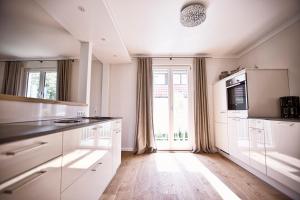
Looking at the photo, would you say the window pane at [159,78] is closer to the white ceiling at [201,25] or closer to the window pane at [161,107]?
the window pane at [161,107]

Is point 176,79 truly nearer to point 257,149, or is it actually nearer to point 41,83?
point 257,149

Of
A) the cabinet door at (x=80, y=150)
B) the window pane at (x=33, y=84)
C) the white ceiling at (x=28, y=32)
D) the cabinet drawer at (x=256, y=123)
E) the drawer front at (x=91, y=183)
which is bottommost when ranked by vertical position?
the drawer front at (x=91, y=183)

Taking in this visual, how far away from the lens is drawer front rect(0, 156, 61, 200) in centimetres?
57

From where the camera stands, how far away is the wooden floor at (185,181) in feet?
5.72

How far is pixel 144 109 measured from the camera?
12.2ft

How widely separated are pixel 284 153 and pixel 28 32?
317 cm

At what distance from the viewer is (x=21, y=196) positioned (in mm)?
612

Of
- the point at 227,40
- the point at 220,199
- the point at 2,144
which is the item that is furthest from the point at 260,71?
the point at 2,144

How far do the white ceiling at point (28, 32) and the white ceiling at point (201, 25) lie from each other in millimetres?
881

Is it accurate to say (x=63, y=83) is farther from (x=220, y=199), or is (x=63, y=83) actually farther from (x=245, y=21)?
(x=245, y=21)

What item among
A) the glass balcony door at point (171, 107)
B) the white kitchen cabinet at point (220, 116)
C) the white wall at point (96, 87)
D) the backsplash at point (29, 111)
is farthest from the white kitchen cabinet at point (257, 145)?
the white wall at point (96, 87)

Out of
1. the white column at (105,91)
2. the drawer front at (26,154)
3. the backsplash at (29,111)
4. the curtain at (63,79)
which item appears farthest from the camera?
the white column at (105,91)

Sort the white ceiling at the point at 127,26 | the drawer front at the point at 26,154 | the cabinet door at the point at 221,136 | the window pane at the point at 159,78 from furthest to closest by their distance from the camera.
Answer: the window pane at the point at 159,78 < the cabinet door at the point at 221,136 < the white ceiling at the point at 127,26 < the drawer front at the point at 26,154

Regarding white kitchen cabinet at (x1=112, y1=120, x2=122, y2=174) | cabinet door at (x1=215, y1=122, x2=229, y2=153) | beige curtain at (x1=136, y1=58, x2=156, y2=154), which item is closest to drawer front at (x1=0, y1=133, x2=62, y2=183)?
white kitchen cabinet at (x1=112, y1=120, x2=122, y2=174)
